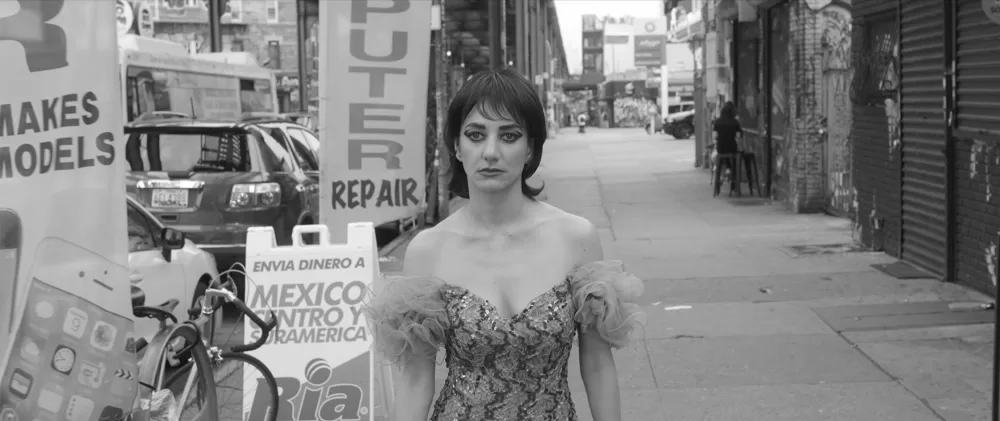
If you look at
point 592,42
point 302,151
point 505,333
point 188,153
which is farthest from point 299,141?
point 592,42

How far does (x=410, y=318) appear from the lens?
3033mm

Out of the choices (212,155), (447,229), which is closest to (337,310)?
(447,229)

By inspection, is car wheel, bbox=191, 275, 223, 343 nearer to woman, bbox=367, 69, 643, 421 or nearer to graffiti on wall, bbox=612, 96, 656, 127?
woman, bbox=367, 69, 643, 421

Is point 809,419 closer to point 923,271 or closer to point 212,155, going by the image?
point 923,271

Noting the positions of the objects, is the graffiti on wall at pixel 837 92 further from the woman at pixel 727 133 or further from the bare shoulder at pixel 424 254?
the bare shoulder at pixel 424 254

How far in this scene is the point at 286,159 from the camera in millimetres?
11492

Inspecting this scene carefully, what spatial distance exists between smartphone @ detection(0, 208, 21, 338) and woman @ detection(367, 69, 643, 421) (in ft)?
6.23

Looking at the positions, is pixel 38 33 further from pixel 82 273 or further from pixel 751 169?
pixel 751 169

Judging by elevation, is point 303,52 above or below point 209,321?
above

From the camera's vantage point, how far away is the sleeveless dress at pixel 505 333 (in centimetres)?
295

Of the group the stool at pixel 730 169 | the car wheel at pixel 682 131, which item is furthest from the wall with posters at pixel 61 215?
the car wheel at pixel 682 131

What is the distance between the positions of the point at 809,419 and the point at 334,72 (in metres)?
4.10

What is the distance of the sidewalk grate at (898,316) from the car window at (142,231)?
4.84 meters

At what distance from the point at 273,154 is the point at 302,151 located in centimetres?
90
